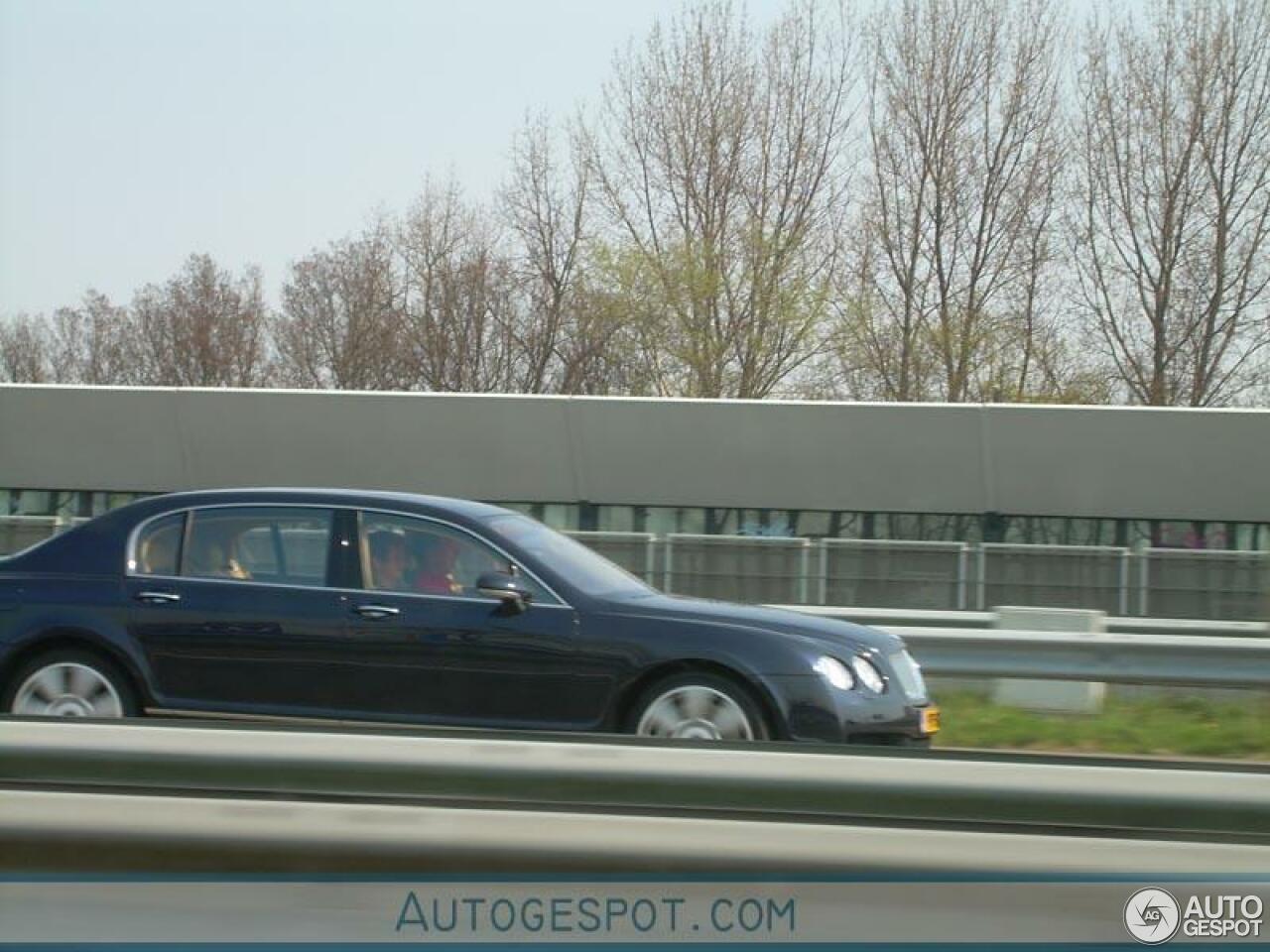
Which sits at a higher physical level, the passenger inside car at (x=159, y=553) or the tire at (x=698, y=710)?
the passenger inside car at (x=159, y=553)

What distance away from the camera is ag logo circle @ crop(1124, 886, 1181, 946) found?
3.55 metres

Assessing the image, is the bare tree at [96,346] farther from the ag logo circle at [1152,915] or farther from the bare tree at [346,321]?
the ag logo circle at [1152,915]

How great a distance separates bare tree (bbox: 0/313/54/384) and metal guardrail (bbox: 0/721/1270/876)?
51.1 meters

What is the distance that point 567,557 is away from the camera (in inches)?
321

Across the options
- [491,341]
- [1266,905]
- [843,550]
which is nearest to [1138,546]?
[843,550]

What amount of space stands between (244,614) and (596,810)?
433cm

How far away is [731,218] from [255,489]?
4058 centimetres

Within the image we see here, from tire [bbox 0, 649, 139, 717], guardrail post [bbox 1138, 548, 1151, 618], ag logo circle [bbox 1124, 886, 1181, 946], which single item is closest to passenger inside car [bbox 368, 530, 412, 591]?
tire [bbox 0, 649, 139, 717]

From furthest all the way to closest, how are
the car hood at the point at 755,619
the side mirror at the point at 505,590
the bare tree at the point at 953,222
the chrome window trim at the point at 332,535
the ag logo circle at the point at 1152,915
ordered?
1. the bare tree at the point at 953,222
2. the chrome window trim at the point at 332,535
3. the side mirror at the point at 505,590
4. the car hood at the point at 755,619
5. the ag logo circle at the point at 1152,915

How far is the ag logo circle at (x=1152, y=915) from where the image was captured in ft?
11.6

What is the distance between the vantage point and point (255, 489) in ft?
27.8

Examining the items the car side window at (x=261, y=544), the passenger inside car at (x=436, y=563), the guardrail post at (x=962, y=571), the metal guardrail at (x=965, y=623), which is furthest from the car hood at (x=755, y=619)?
the guardrail post at (x=962, y=571)

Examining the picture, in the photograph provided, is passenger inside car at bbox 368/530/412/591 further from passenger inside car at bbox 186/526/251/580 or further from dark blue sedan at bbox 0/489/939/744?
passenger inside car at bbox 186/526/251/580

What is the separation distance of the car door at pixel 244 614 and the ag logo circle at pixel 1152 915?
15.5ft
